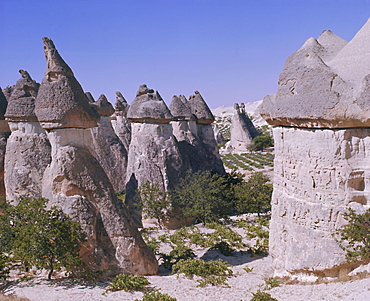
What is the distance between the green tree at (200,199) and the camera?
1396 centimetres

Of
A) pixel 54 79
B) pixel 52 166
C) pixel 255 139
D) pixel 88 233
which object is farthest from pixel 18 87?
pixel 255 139

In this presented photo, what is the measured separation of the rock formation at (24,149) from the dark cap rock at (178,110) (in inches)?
279

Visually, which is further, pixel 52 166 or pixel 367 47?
pixel 52 166

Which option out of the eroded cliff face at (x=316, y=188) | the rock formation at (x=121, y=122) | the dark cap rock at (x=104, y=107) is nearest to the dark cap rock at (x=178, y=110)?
the dark cap rock at (x=104, y=107)

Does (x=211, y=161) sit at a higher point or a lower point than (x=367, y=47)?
lower

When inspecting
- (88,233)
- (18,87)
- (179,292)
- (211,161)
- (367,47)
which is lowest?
Result: (179,292)

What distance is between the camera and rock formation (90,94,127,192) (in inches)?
753

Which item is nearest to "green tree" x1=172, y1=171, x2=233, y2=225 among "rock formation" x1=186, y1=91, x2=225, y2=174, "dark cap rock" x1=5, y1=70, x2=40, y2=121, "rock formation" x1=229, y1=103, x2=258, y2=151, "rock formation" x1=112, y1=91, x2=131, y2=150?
"rock formation" x1=186, y1=91, x2=225, y2=174

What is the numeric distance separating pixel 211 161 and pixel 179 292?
1166cm

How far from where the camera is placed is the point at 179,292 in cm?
710

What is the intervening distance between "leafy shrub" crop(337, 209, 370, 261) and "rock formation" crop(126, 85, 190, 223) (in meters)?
9.23

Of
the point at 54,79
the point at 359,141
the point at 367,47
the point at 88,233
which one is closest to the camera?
the point at 359,141

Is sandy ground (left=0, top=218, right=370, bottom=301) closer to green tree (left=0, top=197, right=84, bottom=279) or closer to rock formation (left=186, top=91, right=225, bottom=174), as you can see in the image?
green tree (left=0, top=197, right=84, bottom=279)

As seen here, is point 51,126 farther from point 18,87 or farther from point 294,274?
point 294,274
